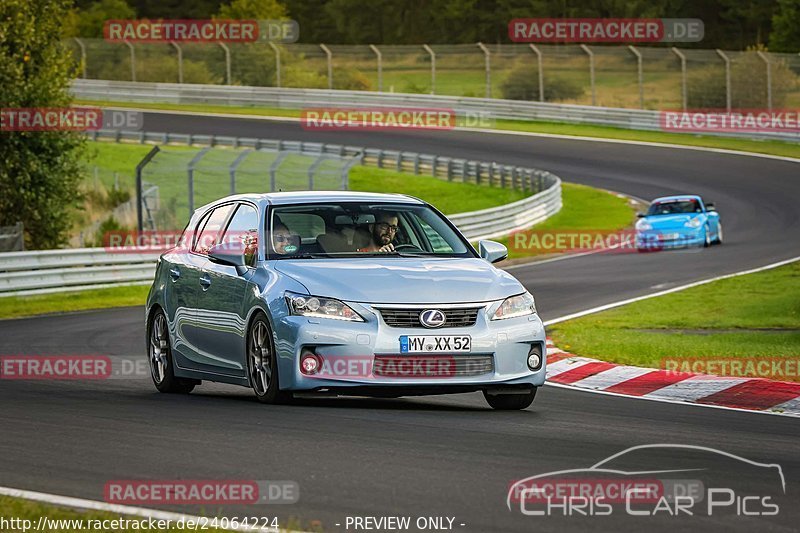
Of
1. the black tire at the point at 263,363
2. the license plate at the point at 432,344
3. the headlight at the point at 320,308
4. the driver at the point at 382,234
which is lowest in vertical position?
the black tire at the point at 263,363

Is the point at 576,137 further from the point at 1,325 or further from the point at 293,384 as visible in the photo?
the point at 293,384

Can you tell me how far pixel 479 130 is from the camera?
61219 millimetres

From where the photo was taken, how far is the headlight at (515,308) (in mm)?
10656

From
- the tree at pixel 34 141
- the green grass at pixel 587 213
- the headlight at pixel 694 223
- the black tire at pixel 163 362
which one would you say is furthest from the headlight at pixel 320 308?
the green grass at pixel 587 213

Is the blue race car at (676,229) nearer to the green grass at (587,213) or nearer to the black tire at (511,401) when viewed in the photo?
the green grass at (587,213)

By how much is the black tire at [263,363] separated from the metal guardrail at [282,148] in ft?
51.6

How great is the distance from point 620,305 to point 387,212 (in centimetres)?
1018

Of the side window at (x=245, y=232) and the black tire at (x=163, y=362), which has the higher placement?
the side window at (x=245, y=232)

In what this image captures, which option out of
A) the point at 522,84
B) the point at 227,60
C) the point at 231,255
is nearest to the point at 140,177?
the point at 231,255

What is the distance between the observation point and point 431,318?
408 inches

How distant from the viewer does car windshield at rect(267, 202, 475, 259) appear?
11477 millimetres

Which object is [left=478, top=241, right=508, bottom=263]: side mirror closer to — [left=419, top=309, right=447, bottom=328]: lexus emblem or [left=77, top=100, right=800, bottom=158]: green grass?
[left=419, top=309, right=447, bottom=328]: lexus emblem

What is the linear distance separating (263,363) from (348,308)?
2.93 ft

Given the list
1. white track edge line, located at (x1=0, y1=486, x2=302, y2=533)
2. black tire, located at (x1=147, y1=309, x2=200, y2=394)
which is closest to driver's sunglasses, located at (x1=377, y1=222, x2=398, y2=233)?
black tire, located at (x1=147, y1=309, x2=200, y2=394)
